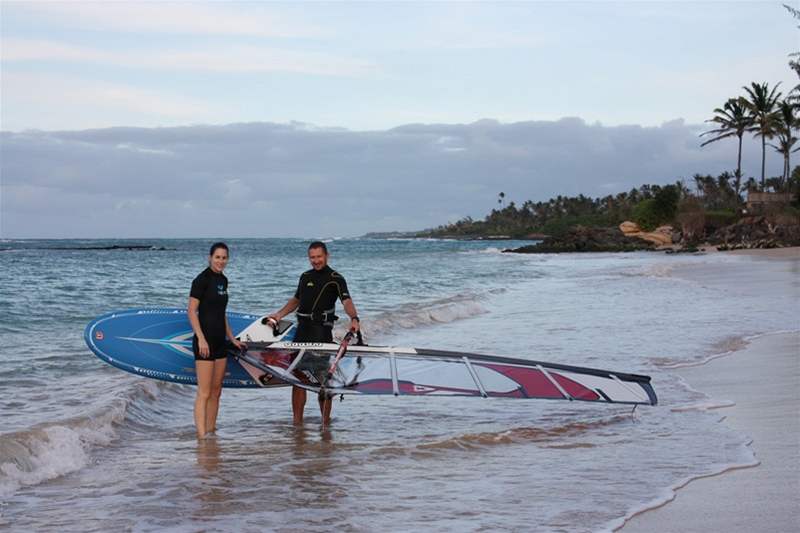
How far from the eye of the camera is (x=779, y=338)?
1076 centimetres

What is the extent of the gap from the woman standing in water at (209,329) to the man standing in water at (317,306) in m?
0.56

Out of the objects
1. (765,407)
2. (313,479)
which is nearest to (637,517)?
(313,479)

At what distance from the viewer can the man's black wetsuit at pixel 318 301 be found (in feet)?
21.6

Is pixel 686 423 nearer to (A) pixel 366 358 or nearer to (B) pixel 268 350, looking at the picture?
(A) pixel 366 358

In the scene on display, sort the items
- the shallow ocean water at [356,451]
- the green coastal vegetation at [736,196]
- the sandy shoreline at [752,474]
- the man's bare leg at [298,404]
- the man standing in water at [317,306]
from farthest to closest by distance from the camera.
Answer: the green coastal vegetation at [736,196] < the man's bare leg at [298,404] < the man standing in water at [317,306] < the shallow ocean water at [356,451] < the sandy shoreline at [752,474]

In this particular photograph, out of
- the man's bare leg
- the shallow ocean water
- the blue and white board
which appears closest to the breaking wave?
the shallow ocean water

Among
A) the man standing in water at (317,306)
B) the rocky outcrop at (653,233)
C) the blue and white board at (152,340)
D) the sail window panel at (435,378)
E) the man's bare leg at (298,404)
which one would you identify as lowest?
the man's bare leg at (298,404)

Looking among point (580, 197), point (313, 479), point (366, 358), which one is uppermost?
point (580, 197)

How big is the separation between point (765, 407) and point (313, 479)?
12.8 feet

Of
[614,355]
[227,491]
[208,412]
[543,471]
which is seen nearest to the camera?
[227,491]

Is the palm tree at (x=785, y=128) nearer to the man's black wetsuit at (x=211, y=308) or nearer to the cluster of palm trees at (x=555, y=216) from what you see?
the cluster of palm trees at (x=555, y=216)

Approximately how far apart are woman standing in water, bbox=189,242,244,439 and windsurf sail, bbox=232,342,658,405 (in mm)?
456

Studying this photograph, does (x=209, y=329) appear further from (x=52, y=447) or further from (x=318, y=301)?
(x=52, y=447)

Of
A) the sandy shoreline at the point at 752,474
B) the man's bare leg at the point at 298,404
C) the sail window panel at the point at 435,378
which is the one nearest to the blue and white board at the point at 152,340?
the man's bare leg at the point at 298,404
